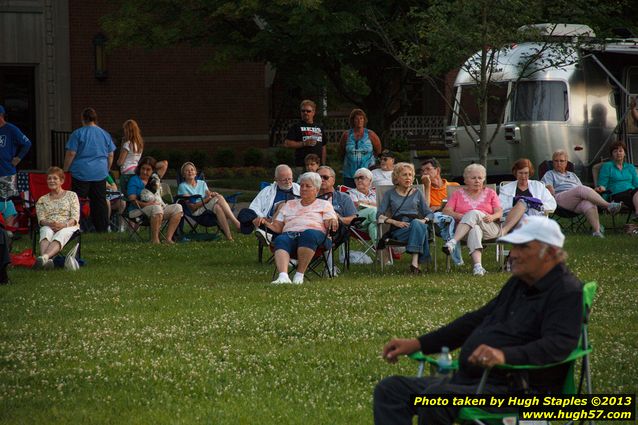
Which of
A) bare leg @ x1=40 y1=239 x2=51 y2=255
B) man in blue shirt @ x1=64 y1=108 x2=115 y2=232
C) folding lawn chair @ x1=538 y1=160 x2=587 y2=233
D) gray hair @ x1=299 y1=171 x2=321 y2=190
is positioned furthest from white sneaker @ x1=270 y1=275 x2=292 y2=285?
folding lawn chair @ x1=538 y1=160 x2=587 y2=233

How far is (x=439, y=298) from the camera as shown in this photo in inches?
432

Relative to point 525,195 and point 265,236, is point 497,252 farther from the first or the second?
point 265,236

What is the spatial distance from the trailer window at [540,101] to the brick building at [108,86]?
39.9 feet

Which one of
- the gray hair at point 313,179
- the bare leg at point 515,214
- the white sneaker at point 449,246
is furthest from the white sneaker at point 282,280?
the bare leg at point 515,214

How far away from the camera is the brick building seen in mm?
30109

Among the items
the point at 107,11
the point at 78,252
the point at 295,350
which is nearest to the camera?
the point at 295,350

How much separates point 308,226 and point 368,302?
2.11 meters

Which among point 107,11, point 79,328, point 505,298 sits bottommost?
point 79,328

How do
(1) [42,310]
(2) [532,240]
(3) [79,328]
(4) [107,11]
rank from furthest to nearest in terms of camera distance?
1. (4) [107,11]
2. (1) [42,310]
3. (3) [79,328]
4. (2) [532,240]

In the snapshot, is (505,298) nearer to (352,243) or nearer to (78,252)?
(78,252)

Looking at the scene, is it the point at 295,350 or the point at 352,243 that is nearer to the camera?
the point at 295,350

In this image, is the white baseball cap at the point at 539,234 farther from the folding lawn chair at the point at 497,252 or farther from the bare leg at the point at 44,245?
the bare leg at the point at 44,245

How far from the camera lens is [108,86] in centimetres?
3083

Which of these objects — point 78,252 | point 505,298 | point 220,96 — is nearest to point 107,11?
point 220,96
